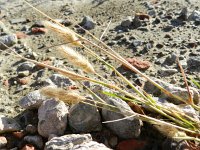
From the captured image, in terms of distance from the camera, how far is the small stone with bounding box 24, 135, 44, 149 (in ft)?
7.04

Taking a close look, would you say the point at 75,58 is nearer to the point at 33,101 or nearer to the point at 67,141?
the point at 67,141

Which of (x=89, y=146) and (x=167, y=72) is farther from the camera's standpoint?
(x=167, y=72)

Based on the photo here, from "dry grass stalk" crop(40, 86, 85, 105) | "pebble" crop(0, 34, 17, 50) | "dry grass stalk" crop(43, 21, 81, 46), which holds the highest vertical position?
"dry grass stalk" crop(43, 21, 81, 46)

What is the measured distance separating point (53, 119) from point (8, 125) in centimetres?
27

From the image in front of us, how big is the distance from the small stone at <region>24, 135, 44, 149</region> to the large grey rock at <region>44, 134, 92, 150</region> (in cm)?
18

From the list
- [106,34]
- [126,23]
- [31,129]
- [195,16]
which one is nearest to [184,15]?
[195,16]

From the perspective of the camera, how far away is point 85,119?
2.13 metres

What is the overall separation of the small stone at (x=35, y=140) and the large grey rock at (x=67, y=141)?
0.59 feet

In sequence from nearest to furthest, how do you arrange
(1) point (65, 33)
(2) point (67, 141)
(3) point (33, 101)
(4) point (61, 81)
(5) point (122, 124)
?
(1) point (65, 33) → (2) point (67, 141) → (5) point (122, 124) → (3) point (33, 101) → (4) point (61, 81)

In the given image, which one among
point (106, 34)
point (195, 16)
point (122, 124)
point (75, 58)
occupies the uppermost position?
point (75, 58)

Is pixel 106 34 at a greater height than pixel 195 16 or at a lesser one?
lesser

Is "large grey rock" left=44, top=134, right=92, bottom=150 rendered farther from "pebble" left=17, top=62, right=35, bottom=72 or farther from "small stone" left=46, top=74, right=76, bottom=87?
"pebble" left=17, top=62, right=35, bottom=72

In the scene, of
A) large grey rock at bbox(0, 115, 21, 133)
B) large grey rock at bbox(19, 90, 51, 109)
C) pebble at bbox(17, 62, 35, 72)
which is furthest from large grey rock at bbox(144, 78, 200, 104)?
pebble at bbox(17, 62, 35, 72)

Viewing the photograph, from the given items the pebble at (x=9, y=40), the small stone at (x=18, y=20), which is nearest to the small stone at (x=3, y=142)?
the pebble at (x=9, y=40)
